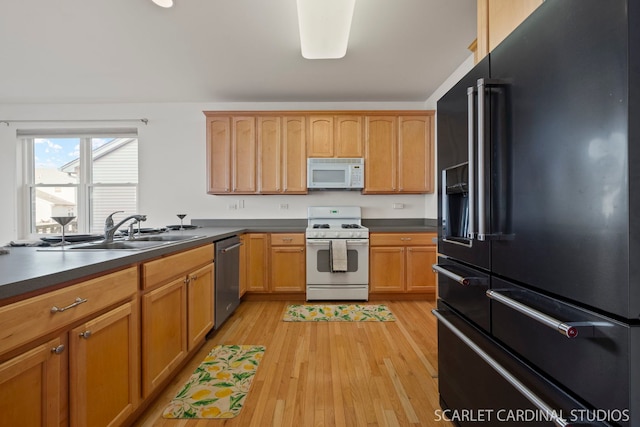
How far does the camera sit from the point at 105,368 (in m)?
1.17

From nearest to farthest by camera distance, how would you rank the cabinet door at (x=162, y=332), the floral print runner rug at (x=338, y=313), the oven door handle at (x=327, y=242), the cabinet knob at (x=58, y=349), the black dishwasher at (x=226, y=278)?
the cabinet knob at (x=58, y=349)
the cabinet door at (x=162, y=332)
the black dishwasher at (x=226, y=278)
the floral print runner rug at (x=338, y=313)
the oven door handle at (x=327, y=242)

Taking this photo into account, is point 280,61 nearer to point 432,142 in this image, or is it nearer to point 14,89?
point 432,142

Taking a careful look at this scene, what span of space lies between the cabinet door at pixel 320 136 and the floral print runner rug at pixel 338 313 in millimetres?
1837

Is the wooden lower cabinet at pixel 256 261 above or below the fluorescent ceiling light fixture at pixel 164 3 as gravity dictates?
below

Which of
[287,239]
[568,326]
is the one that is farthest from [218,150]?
[568,326]

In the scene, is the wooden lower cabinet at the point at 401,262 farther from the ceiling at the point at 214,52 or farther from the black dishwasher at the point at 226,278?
the ceiling at the point at 214,52

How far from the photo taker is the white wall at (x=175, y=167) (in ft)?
12.7

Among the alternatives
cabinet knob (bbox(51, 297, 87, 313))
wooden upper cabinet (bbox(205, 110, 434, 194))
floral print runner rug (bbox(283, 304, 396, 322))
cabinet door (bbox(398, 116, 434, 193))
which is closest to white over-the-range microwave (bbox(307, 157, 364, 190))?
wooden upper cabinet (bbox(205, 110, 434, 194))

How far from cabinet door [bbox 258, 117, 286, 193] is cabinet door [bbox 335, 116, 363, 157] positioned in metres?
0.74

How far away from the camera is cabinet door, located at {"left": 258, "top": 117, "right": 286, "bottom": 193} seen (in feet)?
11.9

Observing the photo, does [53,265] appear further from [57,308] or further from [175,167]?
[175,167]

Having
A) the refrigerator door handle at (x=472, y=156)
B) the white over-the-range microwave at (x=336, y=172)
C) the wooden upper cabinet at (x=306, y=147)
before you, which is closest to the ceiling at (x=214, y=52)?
the wooden upper cabinet at (x=306, y=147)

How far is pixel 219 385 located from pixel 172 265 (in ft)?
2.57

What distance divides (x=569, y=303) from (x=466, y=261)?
50 cm
